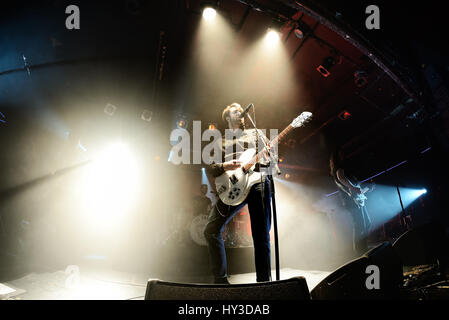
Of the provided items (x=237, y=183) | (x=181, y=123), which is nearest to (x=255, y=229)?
(x=237, y=183)

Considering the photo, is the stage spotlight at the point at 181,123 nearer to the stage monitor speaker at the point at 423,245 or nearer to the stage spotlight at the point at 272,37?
the stage spotlight at the point at 272,37

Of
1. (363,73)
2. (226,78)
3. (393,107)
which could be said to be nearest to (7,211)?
(226,78)

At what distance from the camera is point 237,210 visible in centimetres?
241

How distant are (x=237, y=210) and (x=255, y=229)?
13.5 inches

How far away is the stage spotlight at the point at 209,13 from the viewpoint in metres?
5.22

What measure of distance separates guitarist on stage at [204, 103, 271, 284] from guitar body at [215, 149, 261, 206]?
5cm

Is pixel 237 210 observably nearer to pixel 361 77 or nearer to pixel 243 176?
pixel 243 176

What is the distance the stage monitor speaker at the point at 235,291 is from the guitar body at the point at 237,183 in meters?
1.33

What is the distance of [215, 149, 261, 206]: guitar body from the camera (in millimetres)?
2288

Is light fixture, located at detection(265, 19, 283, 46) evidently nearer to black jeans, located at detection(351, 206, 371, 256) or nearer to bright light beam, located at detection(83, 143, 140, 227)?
black jeans, located at detection(351, 206, 371, 256)

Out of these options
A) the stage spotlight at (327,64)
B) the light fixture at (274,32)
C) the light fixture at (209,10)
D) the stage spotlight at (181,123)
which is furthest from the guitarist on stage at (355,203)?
the stage spotlight at (181,123)

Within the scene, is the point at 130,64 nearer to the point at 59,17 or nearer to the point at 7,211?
the point at 59,17

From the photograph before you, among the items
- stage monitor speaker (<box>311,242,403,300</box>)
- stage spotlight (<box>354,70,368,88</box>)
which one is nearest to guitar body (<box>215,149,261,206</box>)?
stage monitor speaker (<box>311,242,403,300</box>)
